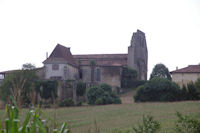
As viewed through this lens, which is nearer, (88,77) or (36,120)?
(36,120)

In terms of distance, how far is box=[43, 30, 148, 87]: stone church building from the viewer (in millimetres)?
47344

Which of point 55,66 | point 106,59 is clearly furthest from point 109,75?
point 55,66

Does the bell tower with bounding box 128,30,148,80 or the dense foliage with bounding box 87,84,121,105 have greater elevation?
the bell tower with bounding box 128,30,148,80

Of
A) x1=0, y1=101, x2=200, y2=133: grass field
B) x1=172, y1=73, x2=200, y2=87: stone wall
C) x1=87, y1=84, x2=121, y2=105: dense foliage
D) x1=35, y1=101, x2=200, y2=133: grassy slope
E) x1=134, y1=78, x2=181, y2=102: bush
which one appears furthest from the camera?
x1=172, y1=73, x2=200, y2=87: stone wall

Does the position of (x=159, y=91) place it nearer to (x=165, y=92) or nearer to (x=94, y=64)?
(x=165, y=92)

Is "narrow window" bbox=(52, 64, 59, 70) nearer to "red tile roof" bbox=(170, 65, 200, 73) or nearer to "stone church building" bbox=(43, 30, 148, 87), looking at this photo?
"stone church building" bbox=(43, 30, 148, 87)

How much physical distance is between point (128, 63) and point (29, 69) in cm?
2007

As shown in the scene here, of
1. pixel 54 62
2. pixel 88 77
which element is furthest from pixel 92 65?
pixel 54 62

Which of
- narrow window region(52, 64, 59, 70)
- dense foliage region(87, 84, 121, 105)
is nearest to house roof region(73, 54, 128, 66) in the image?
narrow window region(52, 64, 59, 70)


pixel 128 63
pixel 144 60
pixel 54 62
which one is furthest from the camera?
pixel 144 60

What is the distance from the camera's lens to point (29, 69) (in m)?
43.7

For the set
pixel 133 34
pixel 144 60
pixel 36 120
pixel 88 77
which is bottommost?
pixel 36 120

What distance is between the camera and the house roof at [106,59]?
52394 mm

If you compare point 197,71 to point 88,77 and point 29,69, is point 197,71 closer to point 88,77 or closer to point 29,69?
point 88,77
